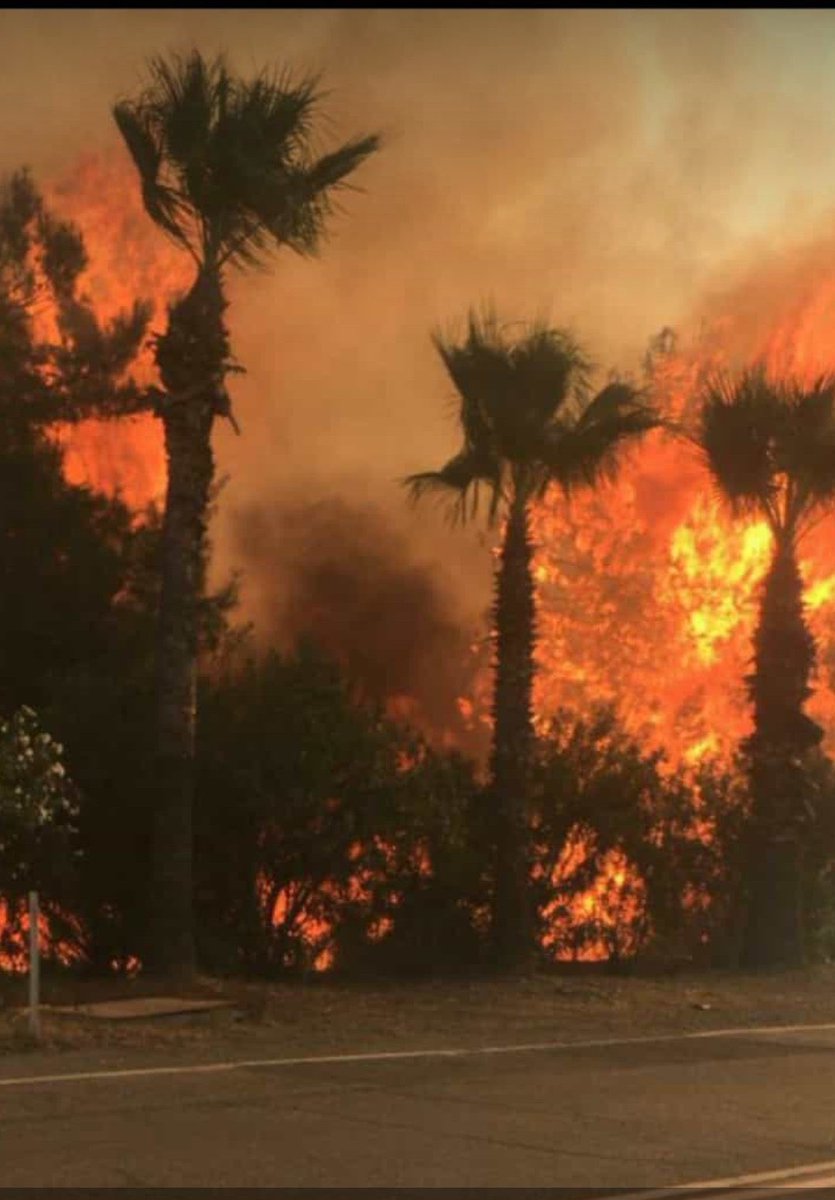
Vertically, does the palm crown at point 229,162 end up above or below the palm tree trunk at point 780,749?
above

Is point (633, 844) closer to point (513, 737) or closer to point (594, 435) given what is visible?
point (513, 737)

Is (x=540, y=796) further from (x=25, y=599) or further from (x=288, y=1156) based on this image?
(x=288, y=1156)

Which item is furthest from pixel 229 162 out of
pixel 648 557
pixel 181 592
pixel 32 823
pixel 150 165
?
pixel 648 557

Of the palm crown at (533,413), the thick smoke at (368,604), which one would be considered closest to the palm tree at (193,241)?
the palm crown at (533,413)

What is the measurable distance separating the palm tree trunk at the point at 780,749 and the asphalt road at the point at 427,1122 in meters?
11.8

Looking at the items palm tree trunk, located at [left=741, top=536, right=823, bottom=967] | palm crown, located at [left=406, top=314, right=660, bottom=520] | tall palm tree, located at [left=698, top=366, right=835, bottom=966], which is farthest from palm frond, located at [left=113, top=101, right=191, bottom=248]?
palm tree trunk, located at [left=741, top=536, right=823, bottom=967]

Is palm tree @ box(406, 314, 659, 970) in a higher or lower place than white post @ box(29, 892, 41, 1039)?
higher

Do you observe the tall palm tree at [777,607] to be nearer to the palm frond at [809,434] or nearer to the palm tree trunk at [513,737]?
the palm frond at [809,434]

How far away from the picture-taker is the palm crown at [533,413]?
2367cm

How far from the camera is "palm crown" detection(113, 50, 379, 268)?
19922 millimetres

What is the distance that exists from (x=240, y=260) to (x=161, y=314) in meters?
8.79

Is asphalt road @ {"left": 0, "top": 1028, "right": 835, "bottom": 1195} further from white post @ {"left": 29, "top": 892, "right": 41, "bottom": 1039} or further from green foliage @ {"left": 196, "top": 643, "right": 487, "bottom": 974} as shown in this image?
green foliage @ {"left": 196, "top": 643, "right": 487, "bottom": 974}

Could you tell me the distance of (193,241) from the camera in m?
21.0

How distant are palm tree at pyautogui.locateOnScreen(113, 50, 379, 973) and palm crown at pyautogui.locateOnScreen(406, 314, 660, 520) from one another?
3549 mm
